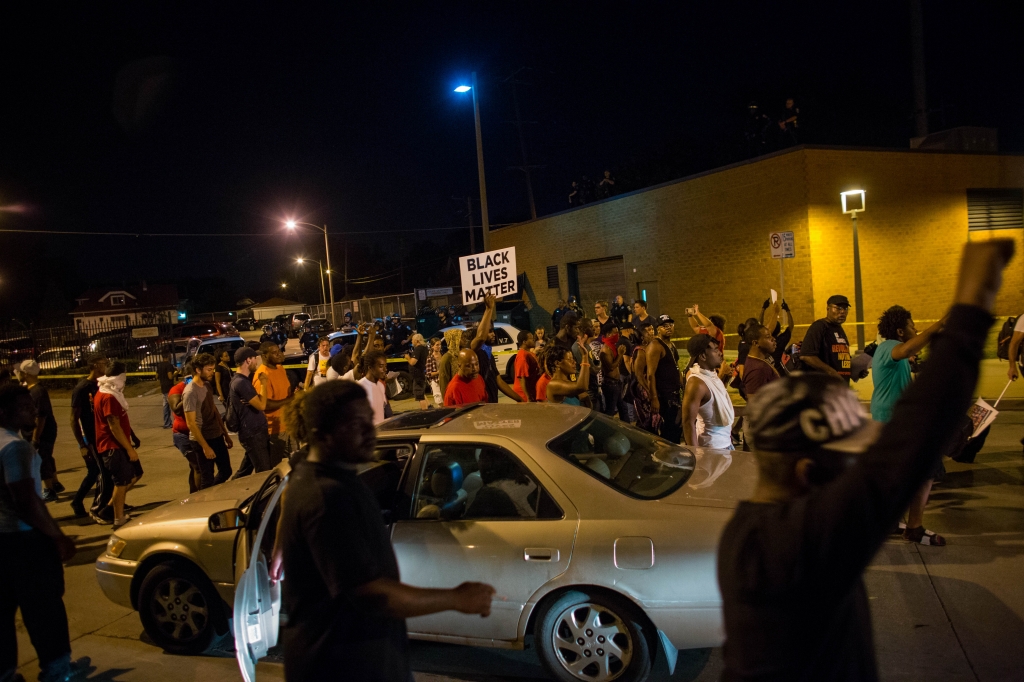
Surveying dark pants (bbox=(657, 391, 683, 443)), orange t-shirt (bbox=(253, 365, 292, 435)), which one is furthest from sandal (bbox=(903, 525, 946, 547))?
orange t-shirt (bbox=(253, 365, 292, 435))

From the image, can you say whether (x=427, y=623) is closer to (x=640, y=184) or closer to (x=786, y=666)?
(x=786, y=666)

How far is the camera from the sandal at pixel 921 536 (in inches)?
215

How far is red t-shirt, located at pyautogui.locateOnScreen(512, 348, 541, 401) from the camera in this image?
8.62m

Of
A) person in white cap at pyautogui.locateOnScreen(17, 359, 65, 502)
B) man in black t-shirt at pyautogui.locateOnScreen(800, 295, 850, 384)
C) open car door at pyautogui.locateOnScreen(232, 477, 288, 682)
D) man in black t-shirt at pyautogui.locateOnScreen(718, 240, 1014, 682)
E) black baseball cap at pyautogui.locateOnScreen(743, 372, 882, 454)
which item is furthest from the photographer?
person in white cap at pyautogui.locateOnScreen(17, 359, 65, 502)

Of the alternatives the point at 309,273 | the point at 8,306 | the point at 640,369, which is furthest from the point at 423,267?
the point at 640,369

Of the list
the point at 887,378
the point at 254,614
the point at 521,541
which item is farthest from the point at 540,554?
the point at 887,378

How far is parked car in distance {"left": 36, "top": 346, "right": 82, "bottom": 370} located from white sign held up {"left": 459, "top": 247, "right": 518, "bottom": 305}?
22.7 metres

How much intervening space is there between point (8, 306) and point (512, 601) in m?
84.2

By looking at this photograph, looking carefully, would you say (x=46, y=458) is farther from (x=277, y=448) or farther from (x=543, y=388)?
(x=543, y=388)

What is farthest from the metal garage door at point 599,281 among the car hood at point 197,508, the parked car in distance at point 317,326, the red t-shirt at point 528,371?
the car hood at point 197,508

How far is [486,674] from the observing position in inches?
168

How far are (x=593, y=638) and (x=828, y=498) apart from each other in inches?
105

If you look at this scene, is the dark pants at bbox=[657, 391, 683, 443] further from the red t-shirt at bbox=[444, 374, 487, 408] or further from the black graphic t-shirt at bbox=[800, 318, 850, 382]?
the red t-shirt at bbox=[444, 374, 487, 408]

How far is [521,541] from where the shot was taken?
3908 millimetres
